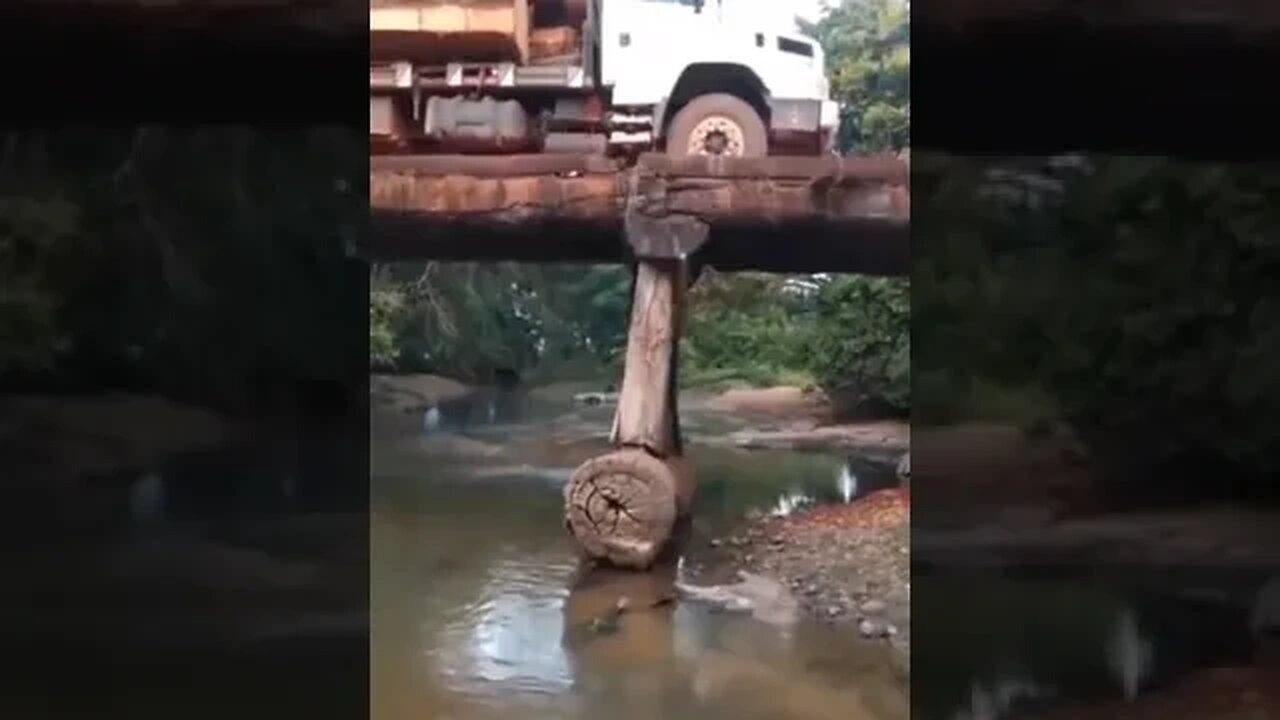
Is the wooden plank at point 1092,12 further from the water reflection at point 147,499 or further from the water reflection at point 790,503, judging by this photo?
the water reflection at point 147,499

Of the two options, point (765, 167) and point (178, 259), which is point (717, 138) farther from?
point (178, 259)

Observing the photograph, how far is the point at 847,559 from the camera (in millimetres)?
1533

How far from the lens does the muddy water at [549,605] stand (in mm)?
1522

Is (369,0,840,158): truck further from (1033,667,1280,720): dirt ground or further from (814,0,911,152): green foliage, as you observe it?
(1033,667,1280,720): dirt ground

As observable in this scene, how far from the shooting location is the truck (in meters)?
1.55

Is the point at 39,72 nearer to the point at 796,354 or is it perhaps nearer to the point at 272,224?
the point at 272,224

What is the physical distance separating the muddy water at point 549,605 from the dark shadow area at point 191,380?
0.17 ft

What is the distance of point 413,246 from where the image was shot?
1.56 metres

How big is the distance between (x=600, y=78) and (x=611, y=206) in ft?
0.41

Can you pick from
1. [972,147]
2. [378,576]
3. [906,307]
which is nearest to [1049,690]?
[906,307]

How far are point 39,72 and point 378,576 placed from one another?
59 cm

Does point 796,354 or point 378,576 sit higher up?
point 796,354

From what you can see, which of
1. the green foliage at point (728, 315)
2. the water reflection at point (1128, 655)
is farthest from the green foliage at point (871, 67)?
the water reflection at point (1128, 655)

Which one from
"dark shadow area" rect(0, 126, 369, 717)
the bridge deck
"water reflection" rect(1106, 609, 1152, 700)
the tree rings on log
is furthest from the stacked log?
"water reflection" rect(1106, 609, 1152, 700)
